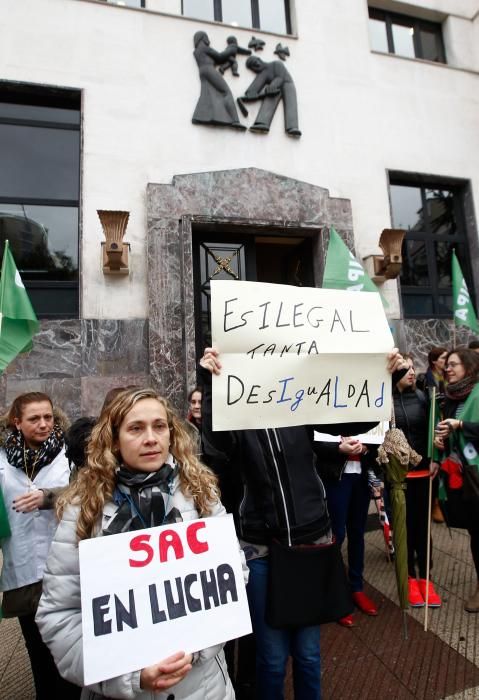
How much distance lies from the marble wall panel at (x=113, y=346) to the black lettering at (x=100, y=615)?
16.4 ft

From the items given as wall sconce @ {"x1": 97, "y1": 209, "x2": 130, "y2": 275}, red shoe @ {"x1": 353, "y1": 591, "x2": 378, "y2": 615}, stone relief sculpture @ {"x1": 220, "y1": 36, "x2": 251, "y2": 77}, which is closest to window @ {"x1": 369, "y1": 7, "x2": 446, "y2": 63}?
stone relief sculpture @ {"x1": 220, "y1": 36, "x2": 251, "y2": 77}

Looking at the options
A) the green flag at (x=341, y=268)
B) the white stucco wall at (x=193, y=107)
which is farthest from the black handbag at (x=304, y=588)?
the white stucco wall at (x=193, y=107)

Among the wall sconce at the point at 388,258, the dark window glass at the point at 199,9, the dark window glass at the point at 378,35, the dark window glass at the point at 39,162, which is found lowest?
the wall sconce at the point at 388,258

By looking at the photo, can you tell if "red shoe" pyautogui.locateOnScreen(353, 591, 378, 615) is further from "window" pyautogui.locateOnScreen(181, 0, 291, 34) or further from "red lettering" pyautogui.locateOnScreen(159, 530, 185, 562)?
"window" pyautogui.locateOnScreen(181, 0, 291, 34)

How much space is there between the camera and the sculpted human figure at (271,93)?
7.20 m

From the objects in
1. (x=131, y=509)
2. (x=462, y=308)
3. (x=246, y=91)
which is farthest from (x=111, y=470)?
(x=246, y=91)

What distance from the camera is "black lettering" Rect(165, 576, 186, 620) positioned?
134 centimetres

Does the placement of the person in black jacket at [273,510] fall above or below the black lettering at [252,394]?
below

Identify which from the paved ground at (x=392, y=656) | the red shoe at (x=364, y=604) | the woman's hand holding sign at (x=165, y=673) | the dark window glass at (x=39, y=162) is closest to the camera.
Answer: the woman's hand holding sign at (x=165, y=673)

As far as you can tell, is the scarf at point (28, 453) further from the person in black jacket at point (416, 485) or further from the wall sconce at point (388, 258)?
the wall sconce at point (388, 258)

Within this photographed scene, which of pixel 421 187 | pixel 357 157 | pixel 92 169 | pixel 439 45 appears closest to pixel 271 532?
pixel 92 169

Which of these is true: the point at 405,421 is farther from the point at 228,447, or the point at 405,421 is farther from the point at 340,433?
the point at 228,447

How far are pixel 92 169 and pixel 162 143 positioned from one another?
1.18m

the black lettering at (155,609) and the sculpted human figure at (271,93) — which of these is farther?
the sculpted human figure at (271,93)
